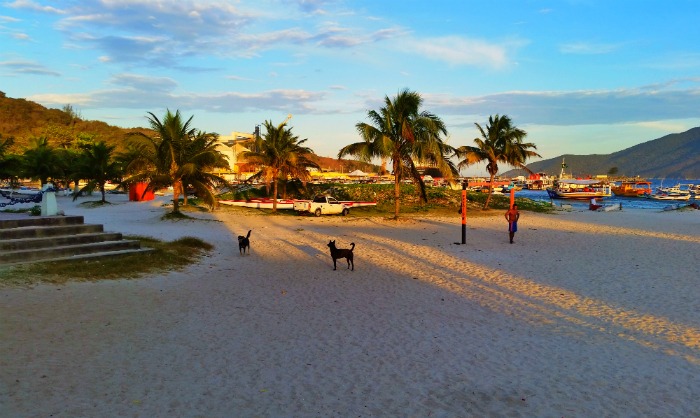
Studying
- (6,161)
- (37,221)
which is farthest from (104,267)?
(6,161)

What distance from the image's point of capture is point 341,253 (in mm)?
12516

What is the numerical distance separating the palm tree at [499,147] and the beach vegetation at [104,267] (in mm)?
23762

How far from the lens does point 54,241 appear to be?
11055mm

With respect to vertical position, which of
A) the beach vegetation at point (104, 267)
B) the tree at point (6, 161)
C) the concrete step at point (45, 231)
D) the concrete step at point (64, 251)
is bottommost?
the beach vegetation at point (104, 267)

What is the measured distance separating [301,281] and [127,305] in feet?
13.6

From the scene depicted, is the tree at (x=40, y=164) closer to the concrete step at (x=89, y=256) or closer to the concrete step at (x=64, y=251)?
the concrete step at (x=64, y=251)

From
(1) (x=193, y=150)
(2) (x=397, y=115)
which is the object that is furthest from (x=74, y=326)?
(2) (x=397, y=115)

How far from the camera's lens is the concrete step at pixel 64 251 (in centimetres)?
990

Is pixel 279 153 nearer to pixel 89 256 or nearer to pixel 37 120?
pixel 89 256

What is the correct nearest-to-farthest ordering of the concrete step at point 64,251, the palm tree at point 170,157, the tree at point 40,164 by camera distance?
the concrete step at point 64,251
the palm tree at point 170,157
the tree at point 40,164

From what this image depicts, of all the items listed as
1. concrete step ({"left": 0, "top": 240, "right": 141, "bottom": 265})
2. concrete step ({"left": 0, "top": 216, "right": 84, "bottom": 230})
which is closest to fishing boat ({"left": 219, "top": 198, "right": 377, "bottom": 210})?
concrete step ({"left": 0, "top": 240, "right": 141, "bottom": 265})

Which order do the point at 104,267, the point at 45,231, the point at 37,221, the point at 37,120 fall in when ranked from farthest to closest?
the point at 37,120 → the point at 37,221 → the point at 45,231 → the point at 104,267

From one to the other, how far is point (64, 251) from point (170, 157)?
13713 millimetres

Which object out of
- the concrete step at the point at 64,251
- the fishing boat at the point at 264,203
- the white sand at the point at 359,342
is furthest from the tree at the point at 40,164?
the white sand at the point at 359,342
